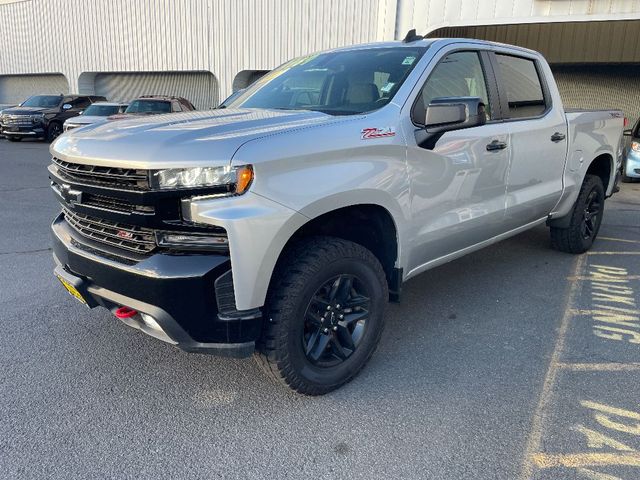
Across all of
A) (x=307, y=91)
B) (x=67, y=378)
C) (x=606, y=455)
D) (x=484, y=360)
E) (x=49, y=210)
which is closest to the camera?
(x=606, y=455)

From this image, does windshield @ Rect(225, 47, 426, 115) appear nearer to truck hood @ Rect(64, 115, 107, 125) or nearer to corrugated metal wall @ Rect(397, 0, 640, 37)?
corrugated metal wall @ Rect(397, 0, 640, 37)

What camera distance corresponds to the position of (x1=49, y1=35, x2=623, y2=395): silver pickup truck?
226cm

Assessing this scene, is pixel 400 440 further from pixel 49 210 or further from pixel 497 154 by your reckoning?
pixel 49 210

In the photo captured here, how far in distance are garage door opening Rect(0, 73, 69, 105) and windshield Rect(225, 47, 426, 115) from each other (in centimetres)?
2821

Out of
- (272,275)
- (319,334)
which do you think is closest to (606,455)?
(319,334)

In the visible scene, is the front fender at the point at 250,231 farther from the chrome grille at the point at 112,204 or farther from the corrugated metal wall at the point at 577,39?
the corrugated metal wall at the point at 577,39

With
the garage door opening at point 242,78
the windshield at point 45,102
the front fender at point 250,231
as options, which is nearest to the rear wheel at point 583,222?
the front fender at point 250,231

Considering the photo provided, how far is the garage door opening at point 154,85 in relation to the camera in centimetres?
2333

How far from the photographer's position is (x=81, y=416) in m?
2.64

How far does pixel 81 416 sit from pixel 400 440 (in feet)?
5.34

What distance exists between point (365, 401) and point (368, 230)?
3.21 feet

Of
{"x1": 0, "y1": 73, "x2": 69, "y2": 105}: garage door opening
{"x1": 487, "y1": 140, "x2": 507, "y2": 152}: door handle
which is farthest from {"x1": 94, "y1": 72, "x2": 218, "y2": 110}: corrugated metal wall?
{"x1": 487, "y1": 140, "x2": 507, "y2": 152}: door handle

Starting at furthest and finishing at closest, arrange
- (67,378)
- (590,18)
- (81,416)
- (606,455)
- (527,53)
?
(590,18)
(527,53)
(67,378)
(81,416)
(606,455)

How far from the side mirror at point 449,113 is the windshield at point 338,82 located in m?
0.27
